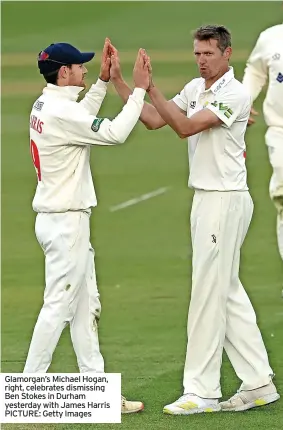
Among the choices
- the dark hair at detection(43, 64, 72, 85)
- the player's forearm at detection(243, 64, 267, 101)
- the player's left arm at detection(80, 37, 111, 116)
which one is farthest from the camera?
the player's forearm at detection(243, 64, 267, 101)

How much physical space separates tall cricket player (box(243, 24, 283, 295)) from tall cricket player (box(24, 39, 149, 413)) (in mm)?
2884

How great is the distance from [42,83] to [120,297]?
13.8 meters

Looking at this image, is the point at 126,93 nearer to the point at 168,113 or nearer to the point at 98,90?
the point at 98,90

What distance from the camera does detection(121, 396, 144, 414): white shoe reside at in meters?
8.64

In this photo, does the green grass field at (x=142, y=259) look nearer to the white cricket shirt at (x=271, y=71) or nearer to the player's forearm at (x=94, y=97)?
the white cricket shirt at (x=271, y=71)

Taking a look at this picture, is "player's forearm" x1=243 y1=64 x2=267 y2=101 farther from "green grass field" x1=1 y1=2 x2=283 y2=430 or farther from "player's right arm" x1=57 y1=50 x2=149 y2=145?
"player's right arm" x1=57 y1=50 x2=149 y2=145

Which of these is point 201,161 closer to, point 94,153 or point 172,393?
point 172,393

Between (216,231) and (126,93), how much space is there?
106cm

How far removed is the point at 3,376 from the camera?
8367 mm

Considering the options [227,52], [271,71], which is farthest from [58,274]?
[271,71]

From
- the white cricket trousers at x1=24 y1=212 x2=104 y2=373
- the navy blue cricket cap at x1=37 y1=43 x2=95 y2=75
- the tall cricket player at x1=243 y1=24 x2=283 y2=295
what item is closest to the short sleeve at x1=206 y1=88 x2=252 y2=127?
the navy blue cricket cap at x1=37 y1=43 x2=95 y2=75

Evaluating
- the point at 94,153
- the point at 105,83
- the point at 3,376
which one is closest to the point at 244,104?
the point at 105,83

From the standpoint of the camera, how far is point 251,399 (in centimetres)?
884
